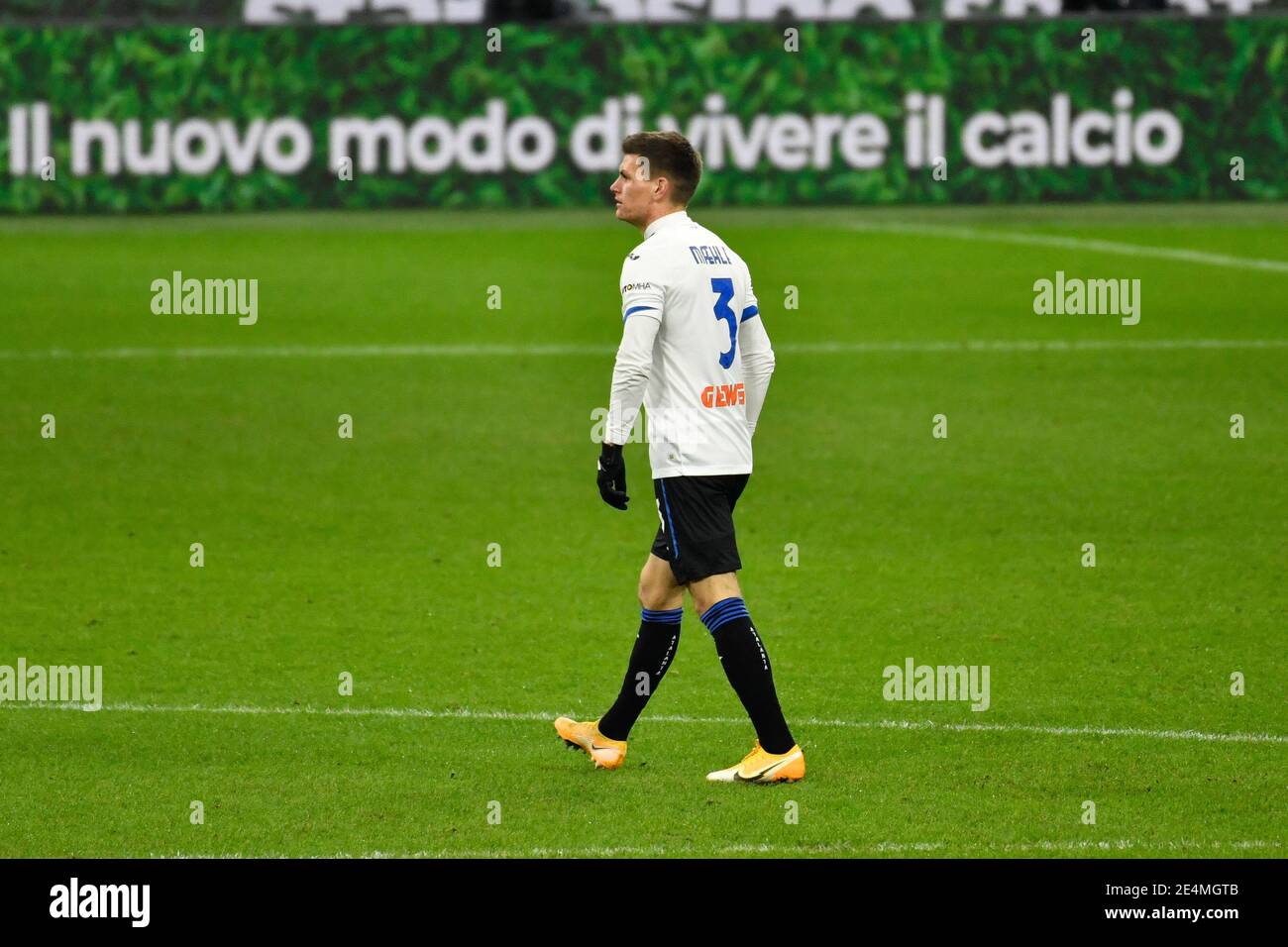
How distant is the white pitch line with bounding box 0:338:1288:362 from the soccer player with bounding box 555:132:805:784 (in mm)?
10889

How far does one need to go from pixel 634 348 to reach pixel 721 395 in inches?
16.9

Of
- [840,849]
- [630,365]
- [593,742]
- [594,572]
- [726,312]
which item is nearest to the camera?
[840,849]

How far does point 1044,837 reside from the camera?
6.64 metres

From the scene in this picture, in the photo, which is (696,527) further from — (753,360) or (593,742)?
(593,742)

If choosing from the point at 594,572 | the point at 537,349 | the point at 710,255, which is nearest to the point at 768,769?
the point at 710,255

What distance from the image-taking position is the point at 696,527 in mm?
7098

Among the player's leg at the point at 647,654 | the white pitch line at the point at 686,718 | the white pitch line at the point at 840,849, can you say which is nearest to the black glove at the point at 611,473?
the player's leg at the point at 647,654

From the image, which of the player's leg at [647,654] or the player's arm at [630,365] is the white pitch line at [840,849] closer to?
the player's leg at [647,654]

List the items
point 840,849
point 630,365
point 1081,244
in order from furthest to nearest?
point 1081,244
point 630,365
point 840,849

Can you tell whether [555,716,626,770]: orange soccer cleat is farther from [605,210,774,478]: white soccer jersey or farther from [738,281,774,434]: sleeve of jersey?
[738,281,774,434]: sleeve of jersey

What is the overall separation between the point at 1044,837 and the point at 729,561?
1.37 m

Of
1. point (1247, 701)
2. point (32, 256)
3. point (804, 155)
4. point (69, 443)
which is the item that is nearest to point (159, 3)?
point (32, 256)

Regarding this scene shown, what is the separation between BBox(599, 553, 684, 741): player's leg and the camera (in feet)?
24.1

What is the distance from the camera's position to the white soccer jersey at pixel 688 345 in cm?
697
